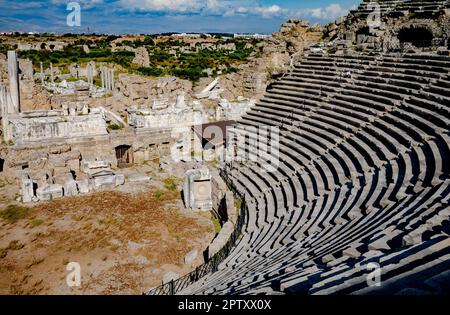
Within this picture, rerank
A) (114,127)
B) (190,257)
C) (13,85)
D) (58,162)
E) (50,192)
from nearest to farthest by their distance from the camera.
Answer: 1. (190,257)
2. (50,192)
3. (58,162)
4. (114,127)
5. (13,85)

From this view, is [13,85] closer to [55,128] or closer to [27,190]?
[55,128]

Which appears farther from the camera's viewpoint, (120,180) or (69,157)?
(69,157)

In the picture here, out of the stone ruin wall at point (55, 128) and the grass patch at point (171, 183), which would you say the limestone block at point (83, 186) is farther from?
the grass patch at point (171, 183)

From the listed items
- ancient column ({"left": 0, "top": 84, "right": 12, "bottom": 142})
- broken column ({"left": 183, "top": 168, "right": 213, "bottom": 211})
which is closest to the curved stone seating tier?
broken column ({"left": 183, "top": 168, "right": 213, "bottom": 211})

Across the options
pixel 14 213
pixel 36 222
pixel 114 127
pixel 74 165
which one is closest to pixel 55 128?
pixel 74 165

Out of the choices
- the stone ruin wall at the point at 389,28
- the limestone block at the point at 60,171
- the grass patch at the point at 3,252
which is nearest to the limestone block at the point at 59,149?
the limestone block at the point at 60,171

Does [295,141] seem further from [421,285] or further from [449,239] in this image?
[421,285]

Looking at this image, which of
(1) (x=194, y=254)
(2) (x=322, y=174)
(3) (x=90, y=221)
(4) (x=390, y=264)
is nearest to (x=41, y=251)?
(3) (x=90, y=221)
